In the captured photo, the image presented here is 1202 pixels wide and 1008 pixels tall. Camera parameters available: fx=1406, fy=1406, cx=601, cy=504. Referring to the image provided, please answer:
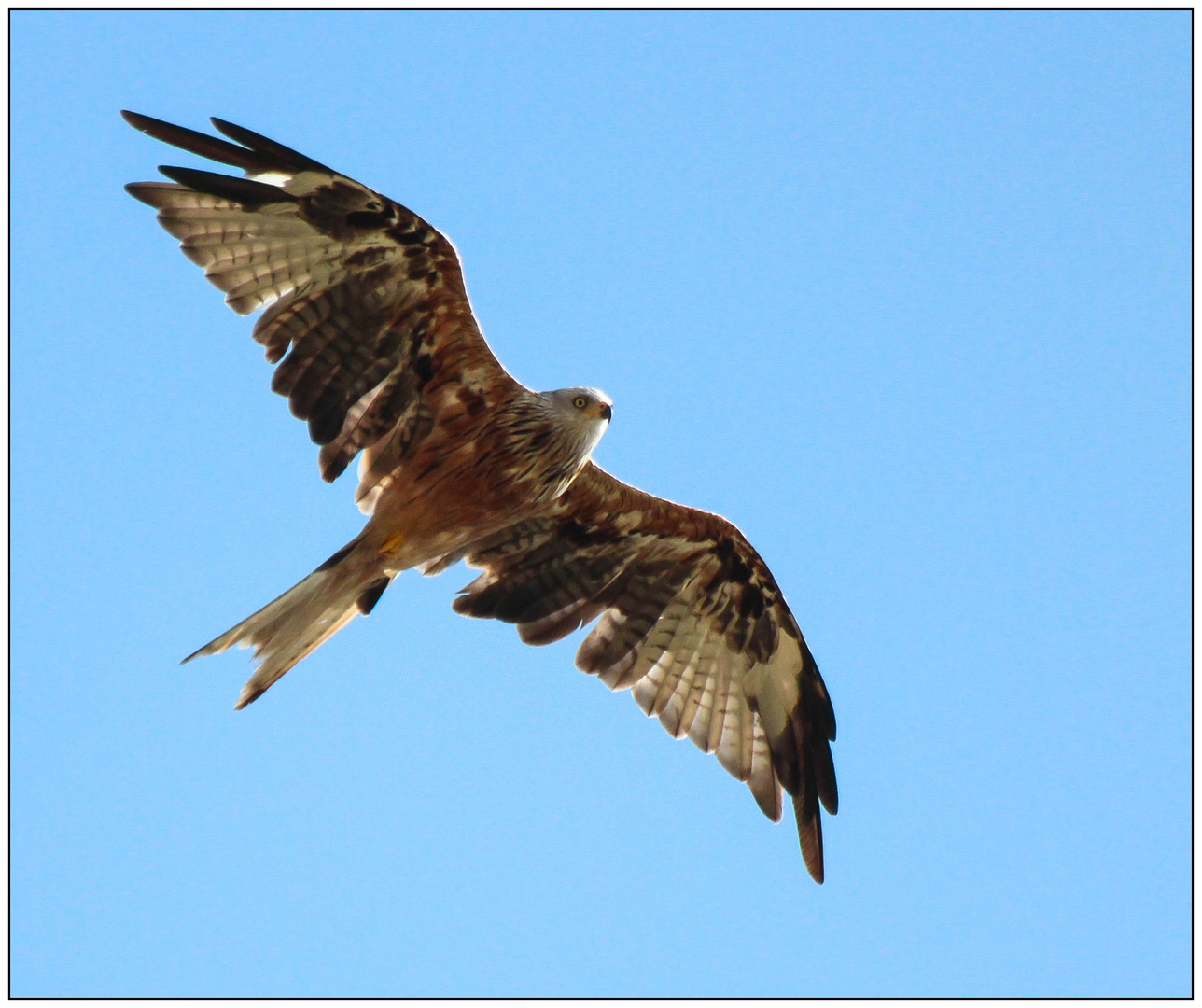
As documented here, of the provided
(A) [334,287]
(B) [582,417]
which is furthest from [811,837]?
(A) [334,287]

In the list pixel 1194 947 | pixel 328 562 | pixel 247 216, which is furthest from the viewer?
pixel 1194 947

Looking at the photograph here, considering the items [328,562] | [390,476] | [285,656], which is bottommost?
[285,656]

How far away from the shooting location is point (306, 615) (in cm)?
806

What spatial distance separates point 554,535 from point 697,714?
1.51m

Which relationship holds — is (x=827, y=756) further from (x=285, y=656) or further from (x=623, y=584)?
(x=285, y=656)

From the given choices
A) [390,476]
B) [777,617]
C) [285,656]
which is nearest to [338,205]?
[390,476]

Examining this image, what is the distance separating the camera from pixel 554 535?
29.9ft

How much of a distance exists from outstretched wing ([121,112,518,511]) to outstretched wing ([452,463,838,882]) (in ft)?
3.86

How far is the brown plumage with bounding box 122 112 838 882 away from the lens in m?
7.70

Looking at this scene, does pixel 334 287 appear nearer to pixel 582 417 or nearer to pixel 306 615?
pixel 582 417

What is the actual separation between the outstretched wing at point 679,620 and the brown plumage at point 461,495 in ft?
0.04

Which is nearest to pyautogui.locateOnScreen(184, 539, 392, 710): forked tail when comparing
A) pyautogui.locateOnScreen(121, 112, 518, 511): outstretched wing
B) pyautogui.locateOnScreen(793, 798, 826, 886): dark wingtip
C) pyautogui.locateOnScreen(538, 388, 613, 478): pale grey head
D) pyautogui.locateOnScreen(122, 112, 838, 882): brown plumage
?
pyautogui.locateOnScreen(122, 112, 838, 882): brown plumage

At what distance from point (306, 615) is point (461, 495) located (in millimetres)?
1144

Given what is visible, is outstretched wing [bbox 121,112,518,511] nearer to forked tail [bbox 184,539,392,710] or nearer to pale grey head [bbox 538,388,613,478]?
pale grey head [bbox 538,388,613,478]
